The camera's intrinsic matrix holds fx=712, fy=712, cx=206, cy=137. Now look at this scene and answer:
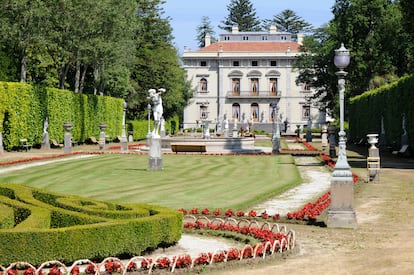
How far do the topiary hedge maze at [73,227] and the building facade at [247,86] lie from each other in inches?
3500

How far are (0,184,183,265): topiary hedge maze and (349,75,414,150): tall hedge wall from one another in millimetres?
27801

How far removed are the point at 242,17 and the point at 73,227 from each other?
371 feet

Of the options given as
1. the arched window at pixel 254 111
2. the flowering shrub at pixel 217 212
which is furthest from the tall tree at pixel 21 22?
the arched window at pixel 254 111

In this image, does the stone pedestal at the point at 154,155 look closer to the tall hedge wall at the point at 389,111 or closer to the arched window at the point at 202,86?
the tall hedge wall at the point at 389,111

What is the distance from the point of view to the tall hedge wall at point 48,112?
40062mm

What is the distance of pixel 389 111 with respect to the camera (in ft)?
A: 142

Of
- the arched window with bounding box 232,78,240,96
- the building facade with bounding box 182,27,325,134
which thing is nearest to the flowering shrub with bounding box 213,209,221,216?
the building facade with bounding box 182,27,325,134

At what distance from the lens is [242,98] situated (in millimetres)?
102438

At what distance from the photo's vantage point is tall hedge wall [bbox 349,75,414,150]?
123 feet

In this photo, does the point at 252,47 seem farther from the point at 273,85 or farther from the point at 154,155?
the point at 154,155

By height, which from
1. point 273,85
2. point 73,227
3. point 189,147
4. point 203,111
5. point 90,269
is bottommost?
point 90,269

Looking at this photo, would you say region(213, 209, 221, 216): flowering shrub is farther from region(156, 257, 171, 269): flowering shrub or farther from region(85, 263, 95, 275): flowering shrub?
region(85, 263, 95, 275): flowering shrub

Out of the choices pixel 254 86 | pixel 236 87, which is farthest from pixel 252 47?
pixel 236 87

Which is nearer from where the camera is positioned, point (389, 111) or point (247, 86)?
point (389, 111)
